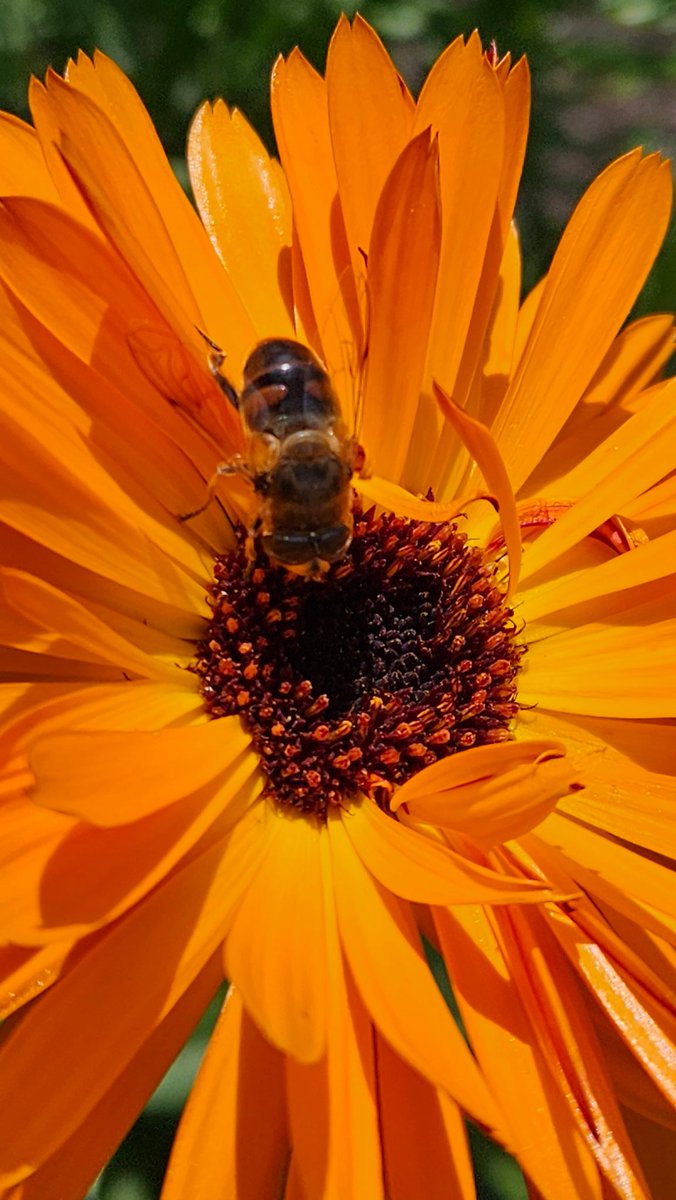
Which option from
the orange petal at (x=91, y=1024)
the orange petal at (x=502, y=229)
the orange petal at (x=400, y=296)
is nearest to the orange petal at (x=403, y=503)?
the orange petal at (x=400, y=296)

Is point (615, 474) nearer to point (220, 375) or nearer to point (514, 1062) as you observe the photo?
point (220, 375)

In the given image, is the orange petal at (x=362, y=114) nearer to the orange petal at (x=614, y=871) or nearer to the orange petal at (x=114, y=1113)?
the orange petal at (x=614, y=871)

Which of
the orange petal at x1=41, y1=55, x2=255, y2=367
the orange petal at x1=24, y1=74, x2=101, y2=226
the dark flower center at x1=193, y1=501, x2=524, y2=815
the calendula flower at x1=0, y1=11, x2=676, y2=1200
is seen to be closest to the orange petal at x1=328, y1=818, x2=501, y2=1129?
the calendula flower at x1=0, y1=11, x2=676, y2=1200

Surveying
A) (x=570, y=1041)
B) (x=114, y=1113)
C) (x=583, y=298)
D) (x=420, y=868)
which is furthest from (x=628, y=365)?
(x=114, y=1113)

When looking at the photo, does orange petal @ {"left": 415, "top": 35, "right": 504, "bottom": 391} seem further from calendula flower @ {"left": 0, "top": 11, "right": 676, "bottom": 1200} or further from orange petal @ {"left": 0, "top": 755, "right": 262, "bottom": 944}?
orange petal @ {"left": 0, "top": 755, "right": 262, "bottom": 944}

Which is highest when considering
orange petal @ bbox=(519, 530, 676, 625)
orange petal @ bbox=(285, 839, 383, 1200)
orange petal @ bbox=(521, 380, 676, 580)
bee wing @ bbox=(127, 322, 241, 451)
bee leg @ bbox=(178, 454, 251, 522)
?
bee wing @ bbox=(127, 322, 241, 451)

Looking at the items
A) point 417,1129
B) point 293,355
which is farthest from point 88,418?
point 417,1129

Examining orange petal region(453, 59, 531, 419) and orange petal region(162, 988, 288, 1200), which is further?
orange petal region(453, 59, 531, 419)
